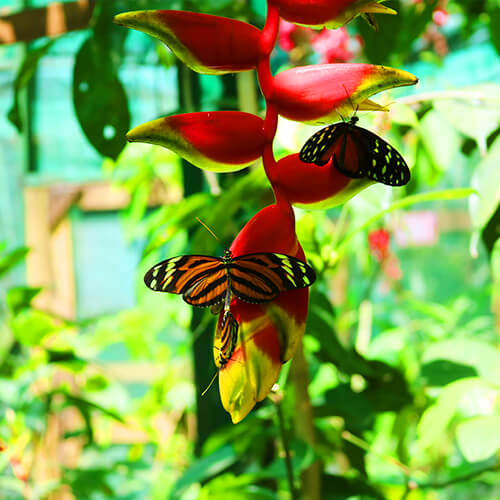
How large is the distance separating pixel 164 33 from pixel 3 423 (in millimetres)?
Result: 676

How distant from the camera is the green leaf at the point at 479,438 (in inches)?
16.6

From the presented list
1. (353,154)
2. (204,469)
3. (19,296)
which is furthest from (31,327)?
(353,154)

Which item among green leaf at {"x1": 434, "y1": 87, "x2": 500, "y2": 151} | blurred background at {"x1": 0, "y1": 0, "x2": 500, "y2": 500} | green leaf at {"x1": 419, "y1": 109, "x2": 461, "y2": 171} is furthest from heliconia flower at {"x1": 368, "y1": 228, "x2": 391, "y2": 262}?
green leaf at {"x1": 434, "y1": 87, "x2": 500, "y2": 151}

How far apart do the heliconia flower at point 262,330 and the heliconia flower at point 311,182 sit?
0.04ft

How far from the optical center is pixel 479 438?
44cm

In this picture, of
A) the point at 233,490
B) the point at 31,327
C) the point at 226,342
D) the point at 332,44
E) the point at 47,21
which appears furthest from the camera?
the point at 332,44

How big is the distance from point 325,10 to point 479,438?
1.22ft

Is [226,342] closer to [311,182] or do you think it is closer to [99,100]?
[311,182]

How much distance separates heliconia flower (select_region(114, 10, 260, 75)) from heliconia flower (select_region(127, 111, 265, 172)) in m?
0.02

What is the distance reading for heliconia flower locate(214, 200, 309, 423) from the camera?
0.16 meters

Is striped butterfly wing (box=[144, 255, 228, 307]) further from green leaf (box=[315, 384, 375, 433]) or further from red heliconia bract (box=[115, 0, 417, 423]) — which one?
green leaf (box=[315, 384, 375, 433])

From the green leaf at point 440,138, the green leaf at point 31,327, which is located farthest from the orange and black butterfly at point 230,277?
the green leaf at point 31,327

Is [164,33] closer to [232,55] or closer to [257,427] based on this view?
[232,55]

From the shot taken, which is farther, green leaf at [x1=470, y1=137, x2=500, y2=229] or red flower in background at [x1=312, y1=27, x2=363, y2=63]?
red flower in background at [x1=312, y1=27, x2=363, y2=63]
